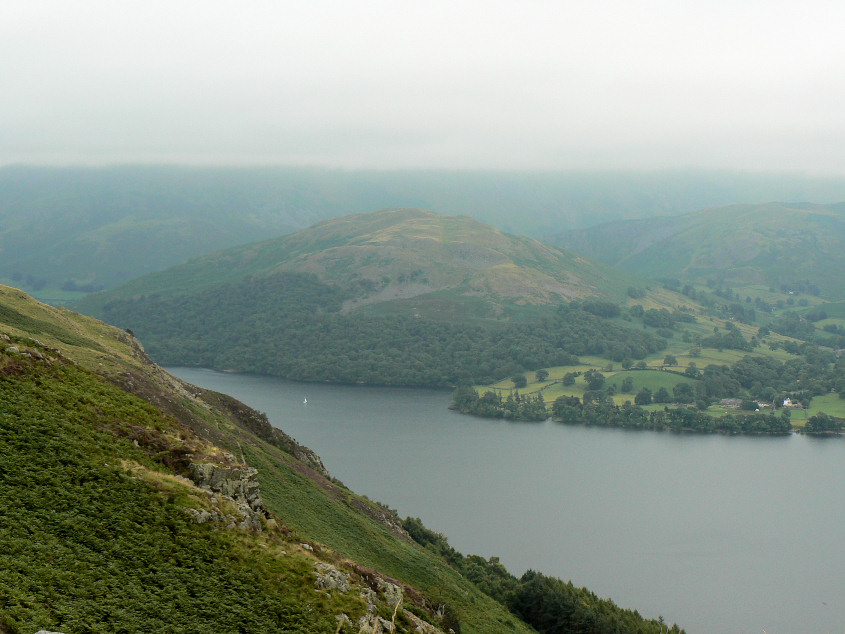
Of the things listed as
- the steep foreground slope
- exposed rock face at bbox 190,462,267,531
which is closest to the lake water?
the steep foreground slope

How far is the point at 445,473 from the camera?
10188 cm

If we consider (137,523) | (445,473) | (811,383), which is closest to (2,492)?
(137,523)

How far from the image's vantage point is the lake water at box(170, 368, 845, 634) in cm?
6888

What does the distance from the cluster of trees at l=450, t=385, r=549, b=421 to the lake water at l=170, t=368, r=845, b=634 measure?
6485 mm

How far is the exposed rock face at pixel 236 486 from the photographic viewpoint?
2580 cm

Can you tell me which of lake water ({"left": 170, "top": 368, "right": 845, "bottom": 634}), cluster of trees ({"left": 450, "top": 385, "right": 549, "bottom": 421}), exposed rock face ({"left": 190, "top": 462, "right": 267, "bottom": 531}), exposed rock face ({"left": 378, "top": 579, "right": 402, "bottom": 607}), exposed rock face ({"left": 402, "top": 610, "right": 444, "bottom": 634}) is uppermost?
exposed rock face ({"left": 190, "top": 462, "right": 267, "bottom": 531})

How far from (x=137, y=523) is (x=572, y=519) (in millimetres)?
71478

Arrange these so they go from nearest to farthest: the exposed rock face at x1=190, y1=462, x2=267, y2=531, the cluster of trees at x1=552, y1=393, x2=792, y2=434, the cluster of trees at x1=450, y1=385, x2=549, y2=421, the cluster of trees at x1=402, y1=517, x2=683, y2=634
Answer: the exposed rock face at x1=190, y1=462, x2=267, y2=531
the cluster of trees at x1=402, y1=517, x2=683, y2=634
the cluster of trees at x1=552, y1=393, x2=792, y2=434
the cluster of trees at x1=450, y1=385, x2=549, y2=421

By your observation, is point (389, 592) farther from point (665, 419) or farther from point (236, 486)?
point (665, 419)

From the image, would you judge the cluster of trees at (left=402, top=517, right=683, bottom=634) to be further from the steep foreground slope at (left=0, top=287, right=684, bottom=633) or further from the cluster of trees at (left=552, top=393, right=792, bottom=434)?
the cluster of trees at (left=552, top=393, right=792, bottom=434)

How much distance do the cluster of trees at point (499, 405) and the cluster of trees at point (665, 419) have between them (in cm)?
489

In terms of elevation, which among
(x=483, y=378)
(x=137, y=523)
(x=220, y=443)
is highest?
(x=137, y=523)

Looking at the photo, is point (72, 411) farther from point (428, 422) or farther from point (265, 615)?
point (428, 422)

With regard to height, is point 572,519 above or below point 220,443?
below
